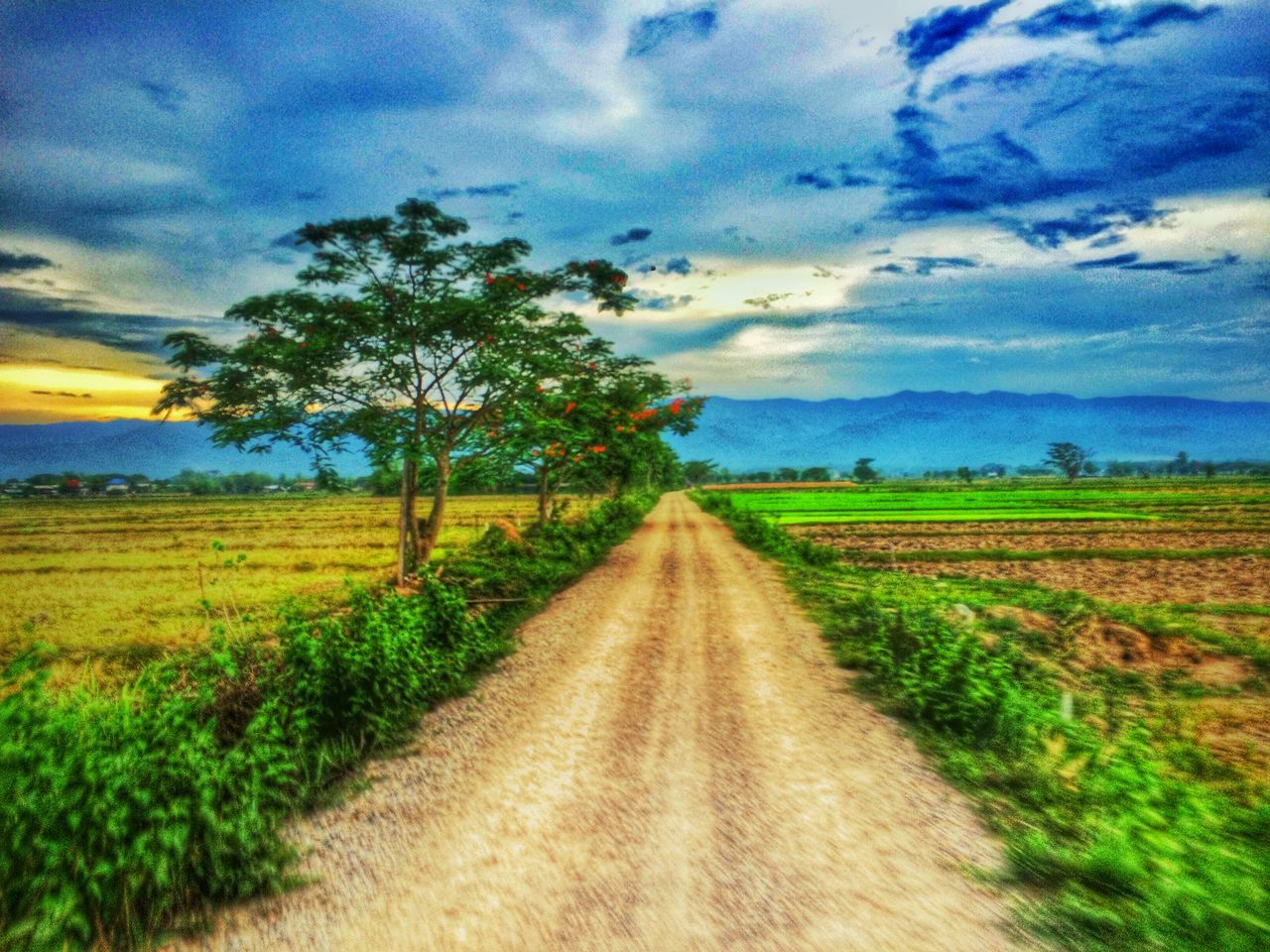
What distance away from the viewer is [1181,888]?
3.45 m

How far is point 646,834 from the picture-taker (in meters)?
4.52

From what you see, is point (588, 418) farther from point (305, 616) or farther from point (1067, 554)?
point (1067, 554)

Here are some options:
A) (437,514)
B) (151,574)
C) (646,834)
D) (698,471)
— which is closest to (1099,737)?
(646,834)

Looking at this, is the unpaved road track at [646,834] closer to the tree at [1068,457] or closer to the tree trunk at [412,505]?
the tree trunk at [412,505]

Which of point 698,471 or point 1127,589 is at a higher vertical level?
point 698,471

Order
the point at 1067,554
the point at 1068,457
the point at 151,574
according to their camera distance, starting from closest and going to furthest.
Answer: the point at 151,574, the point at 1067,554, the point at 1068,457

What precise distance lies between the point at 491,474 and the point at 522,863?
8.87m

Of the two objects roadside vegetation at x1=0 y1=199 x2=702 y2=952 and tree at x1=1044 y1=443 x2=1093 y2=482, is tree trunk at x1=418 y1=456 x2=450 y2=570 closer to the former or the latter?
roadside vegetation at x1=0 y1=199 x2=702 y2=952

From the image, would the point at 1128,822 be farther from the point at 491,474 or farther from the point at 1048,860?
the point at 491,474

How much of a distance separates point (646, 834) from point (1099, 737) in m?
5.38

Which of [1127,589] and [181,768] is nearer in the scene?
[181,768]

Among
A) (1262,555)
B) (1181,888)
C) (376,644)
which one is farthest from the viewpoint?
(1262,555)

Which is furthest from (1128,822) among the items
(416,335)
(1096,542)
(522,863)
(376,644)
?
(1096,542)

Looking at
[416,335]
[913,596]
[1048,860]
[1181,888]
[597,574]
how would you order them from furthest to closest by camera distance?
1. [597,574]
2. [913,596]
3. [416,335]
4. [1048,860]
5. [1181,888]
